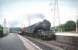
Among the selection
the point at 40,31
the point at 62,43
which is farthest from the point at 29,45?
Result: the point at 62,43

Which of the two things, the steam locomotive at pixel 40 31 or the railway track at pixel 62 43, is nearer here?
the steam locomotive at pixel 40 31

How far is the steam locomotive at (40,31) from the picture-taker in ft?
6.64

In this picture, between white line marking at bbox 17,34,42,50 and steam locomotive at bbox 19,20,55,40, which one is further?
white line marking at bbox 17,34,42,50

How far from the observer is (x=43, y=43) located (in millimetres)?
2254

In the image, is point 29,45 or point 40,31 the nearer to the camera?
point 40,31

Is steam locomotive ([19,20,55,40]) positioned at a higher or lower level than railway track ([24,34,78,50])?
higher

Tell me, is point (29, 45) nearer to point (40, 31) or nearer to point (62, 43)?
point (40, 31)

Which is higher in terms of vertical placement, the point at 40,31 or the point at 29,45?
the point at 40,31

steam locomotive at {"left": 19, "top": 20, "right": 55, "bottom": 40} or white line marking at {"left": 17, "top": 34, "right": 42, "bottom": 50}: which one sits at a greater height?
steam locomotive at {"left": 19, "top": 20, "right": 55, "bottom": 40}

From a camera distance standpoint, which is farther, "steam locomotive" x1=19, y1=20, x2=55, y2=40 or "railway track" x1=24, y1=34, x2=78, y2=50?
"railway track" x1=24, y1=34, x2=78, y2=50

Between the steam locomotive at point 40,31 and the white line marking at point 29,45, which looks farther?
the white line marking at point 29,45

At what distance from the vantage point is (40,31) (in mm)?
2080

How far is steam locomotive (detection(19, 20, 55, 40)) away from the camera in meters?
2.02

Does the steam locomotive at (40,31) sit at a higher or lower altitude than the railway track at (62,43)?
higher
